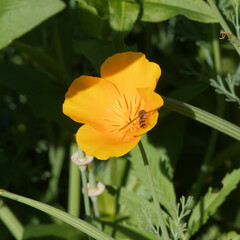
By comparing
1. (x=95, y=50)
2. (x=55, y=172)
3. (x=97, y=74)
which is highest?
(x=95, y=50)

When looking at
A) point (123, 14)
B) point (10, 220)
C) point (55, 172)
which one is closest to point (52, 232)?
point (10, 220)

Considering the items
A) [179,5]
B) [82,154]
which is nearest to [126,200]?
[82,154]

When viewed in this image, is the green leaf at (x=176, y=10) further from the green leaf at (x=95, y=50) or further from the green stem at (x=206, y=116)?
the green stem at (x=206, y=116)

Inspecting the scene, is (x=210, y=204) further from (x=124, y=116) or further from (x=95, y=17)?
(x=95, y=17)

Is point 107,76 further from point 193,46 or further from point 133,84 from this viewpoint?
point 193,46

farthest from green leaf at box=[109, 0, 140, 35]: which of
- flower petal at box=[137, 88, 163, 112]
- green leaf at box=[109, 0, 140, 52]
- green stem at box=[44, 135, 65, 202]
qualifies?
green stem at box=[44, 135, 65, 202]

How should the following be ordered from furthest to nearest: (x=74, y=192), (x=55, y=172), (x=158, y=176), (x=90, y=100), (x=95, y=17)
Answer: (x=55, y=172) < (x=74, y=192) < (x=95, y=17) < (x=158, y=176) < (x=90, y=100)
